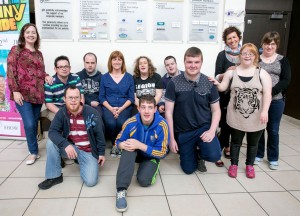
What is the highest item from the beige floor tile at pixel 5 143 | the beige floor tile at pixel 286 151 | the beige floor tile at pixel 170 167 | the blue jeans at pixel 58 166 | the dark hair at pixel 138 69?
the dark hair at pixel 138 69

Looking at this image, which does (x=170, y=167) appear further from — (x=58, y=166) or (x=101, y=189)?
(x=58, y=166)

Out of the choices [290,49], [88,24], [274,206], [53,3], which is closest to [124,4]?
[88,24]

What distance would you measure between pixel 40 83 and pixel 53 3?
1.28 m

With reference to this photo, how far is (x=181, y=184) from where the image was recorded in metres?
2.38

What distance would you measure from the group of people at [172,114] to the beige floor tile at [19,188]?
135 mm

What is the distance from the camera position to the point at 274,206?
6.73ft

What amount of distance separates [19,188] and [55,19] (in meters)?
2.24

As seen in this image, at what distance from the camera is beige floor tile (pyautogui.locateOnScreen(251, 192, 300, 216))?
1.99 meters

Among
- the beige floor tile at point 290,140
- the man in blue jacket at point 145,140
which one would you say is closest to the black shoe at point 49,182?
the man in blue jacket at point 145,140

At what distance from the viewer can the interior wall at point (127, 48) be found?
3.48 m

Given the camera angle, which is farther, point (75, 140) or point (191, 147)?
point (191, 147)

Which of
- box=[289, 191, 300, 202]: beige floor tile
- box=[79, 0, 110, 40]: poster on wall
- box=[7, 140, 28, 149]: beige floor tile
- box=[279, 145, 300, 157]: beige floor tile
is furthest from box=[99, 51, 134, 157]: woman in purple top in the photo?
box=[279, 145, 300, 157]: beige floor tile

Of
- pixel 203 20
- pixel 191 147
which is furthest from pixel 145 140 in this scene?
pixel 203 20

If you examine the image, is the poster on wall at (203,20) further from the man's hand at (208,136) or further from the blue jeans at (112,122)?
the man's hand at (208,136)
